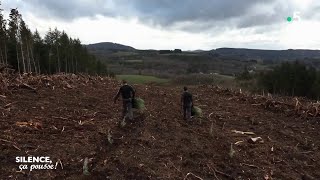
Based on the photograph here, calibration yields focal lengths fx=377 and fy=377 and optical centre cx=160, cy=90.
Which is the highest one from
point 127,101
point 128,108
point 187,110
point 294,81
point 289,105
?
point 127,101

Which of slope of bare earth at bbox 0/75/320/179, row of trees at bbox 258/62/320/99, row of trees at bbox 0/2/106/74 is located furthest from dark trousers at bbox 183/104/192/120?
row of trees at bbox 258/62/320/99

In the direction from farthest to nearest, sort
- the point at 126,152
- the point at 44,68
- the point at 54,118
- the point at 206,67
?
the point at 206,67, the point at 44,68, the point at 54,118, the point at 126,152

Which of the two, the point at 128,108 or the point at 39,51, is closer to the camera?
the point at 128,108

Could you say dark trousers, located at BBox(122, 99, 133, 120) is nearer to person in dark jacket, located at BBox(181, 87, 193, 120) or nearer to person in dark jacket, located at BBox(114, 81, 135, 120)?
person in dark jacket, located at BBox(114, 81, 135, 120)

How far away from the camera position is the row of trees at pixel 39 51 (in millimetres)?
60188

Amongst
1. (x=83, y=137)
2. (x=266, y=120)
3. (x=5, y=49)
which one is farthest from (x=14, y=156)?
(x=5, y=49)

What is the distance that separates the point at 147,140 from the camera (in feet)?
39.4

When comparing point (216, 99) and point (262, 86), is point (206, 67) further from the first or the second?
point (216, 99)

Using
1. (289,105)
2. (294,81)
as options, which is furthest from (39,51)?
(289,105)

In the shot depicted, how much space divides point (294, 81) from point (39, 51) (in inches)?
2053

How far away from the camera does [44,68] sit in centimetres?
7538

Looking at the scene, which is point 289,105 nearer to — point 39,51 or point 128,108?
point 128,108

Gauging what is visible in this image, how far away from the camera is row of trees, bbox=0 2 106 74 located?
6019 cm

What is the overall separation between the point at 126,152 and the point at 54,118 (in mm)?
4045
